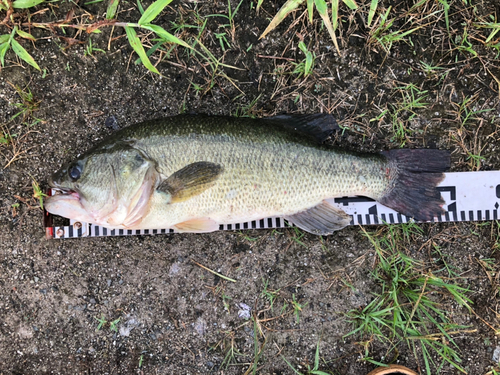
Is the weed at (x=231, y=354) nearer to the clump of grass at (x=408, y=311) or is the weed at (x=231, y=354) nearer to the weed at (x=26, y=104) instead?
the clump of grass at (x=408, y=311)

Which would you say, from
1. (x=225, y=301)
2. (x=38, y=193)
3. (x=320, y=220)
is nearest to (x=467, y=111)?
(x=320, y=220)

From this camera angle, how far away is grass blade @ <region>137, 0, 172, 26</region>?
8.50ft

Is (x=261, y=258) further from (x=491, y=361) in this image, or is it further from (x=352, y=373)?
(x=491, y=361)

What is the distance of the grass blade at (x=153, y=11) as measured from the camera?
2.59 meters

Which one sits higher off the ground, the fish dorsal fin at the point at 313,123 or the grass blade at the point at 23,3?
the grass blade at the point at 23,3

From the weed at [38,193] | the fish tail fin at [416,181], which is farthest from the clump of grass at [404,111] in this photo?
the weed at [38,193]

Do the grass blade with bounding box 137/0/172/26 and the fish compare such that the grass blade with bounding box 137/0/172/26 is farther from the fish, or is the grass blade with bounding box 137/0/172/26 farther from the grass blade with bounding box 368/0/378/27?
the grass blade with bounding box 368/0/378/27

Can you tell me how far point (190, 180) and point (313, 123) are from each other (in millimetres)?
1205

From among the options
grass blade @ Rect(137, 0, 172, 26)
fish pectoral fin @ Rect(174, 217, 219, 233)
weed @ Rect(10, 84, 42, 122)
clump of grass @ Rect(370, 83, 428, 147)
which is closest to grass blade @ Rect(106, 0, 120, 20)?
grass blade @ Rect(137, 0, 172, 26)

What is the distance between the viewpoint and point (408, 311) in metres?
3.19

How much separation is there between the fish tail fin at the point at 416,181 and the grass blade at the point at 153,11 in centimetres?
219

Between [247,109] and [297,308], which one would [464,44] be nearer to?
[247,109]

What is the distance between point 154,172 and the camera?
2.65 m

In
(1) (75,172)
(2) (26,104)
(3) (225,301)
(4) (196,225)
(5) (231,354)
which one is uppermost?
(2) (26,104)
